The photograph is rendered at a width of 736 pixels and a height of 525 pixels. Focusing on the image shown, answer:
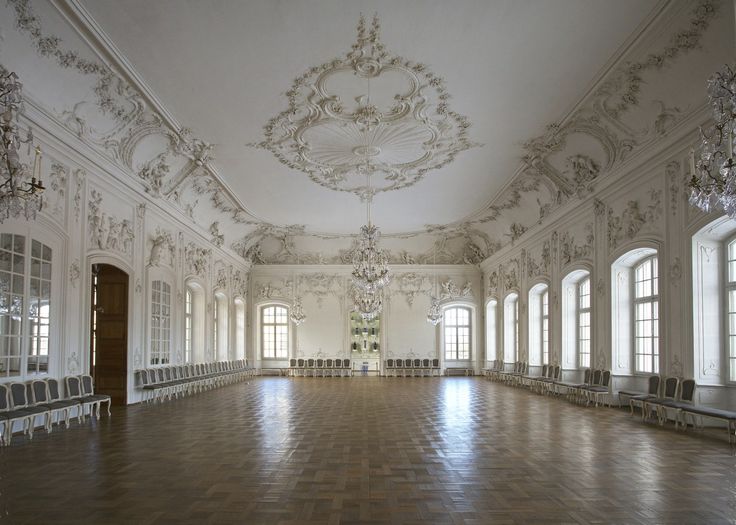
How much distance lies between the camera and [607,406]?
11469 millimetres

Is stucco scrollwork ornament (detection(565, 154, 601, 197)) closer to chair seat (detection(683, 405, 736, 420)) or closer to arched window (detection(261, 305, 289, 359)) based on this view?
chair seat (detection(683, 405, 736, 420))

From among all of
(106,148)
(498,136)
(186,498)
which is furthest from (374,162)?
(186,498)

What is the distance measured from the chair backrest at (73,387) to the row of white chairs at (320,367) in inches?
520

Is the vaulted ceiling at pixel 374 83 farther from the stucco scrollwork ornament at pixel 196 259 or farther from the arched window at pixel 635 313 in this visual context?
the arched window at pixel 635 313

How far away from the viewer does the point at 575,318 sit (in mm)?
14195

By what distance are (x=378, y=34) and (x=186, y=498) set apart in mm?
6338

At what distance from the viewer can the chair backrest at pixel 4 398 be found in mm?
7605

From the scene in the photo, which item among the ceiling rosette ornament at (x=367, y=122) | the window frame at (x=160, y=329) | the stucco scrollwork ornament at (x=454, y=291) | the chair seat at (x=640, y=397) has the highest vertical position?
the ceiling rosette ornament at (x=367, y=122)

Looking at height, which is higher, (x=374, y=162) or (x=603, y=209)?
(x=374, y=162)

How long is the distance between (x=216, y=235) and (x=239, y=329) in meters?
5.72

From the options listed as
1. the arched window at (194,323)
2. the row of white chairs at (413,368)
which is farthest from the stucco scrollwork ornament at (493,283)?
the arched window at (194,323)

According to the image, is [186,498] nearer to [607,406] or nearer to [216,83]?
[216,83]

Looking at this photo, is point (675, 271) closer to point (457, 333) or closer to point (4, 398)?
point (4, 398)

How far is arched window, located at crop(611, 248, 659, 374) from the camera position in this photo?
10.8 m
